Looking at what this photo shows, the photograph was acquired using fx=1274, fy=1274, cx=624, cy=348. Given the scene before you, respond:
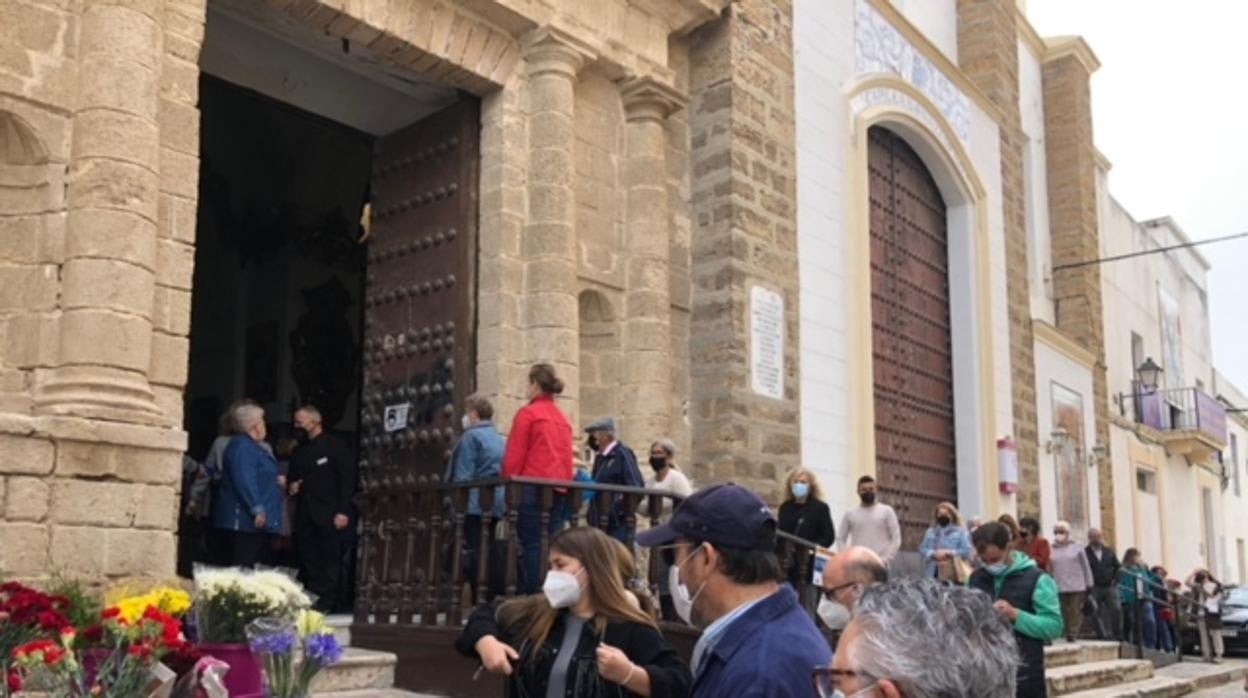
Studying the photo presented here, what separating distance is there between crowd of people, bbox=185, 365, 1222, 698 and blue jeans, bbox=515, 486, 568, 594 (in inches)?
0.4

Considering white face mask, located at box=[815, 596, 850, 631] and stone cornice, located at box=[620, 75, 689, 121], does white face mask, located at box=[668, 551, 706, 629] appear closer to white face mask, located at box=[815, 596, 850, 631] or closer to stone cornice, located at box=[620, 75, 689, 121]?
white face mask, located at box=[815, 596, 850, 631]

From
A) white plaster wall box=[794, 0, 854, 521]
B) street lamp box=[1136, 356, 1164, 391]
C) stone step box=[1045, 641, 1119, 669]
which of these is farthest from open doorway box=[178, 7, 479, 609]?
street lamp box=[1136, 356, 1164, 391]

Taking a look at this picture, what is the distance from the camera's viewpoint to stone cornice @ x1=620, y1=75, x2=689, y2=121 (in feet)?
32.9

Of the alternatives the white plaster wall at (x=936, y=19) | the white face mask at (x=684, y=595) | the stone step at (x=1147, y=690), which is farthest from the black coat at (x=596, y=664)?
the white plaster wall at (x=936, y=19)

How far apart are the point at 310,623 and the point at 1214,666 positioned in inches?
615

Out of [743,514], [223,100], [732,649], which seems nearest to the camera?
[732,649]

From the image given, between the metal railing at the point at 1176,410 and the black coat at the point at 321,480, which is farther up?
the metal railing at the point at 1176,410

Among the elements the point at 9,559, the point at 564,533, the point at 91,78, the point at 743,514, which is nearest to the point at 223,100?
the point at 91,78

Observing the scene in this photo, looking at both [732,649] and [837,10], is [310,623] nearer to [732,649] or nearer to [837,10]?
[732,649]

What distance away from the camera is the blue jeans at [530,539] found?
6902 mm

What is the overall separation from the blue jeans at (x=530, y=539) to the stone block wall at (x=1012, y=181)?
34.4ft

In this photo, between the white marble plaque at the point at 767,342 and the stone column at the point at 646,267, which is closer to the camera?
the stone column at the point at 646,267

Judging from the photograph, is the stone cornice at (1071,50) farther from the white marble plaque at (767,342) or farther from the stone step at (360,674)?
the stone step at (360,674)

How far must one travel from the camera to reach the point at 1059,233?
21.2 meters
